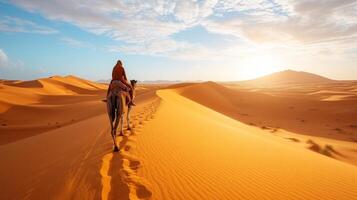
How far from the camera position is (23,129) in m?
16.8

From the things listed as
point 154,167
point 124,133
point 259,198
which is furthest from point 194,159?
point 124,133

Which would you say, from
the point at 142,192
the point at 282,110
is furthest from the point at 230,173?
the point at 282,110

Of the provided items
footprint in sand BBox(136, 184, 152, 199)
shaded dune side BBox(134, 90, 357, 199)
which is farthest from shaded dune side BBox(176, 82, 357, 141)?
footprint in sand BBox(136, 184, 152, 199)

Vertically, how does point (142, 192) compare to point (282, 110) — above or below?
above

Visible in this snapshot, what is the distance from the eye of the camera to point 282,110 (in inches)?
1064

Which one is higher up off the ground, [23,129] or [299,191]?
[299,191]

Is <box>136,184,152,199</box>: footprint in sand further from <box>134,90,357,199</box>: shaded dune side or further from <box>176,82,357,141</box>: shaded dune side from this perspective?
<box>176,82,357,141</box>: shaded dune side

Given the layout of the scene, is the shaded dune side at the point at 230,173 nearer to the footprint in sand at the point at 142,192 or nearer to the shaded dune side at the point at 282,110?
the footprint in sand at the point at 142,192

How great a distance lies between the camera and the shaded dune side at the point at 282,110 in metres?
19.2

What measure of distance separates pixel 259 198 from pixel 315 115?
23548 millimetres

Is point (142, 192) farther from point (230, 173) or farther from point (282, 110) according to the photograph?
point (282, 110)

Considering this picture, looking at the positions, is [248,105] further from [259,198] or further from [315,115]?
[259,198]

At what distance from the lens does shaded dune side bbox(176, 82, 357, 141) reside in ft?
63.0

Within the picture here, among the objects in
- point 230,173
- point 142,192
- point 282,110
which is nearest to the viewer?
point 142,192
